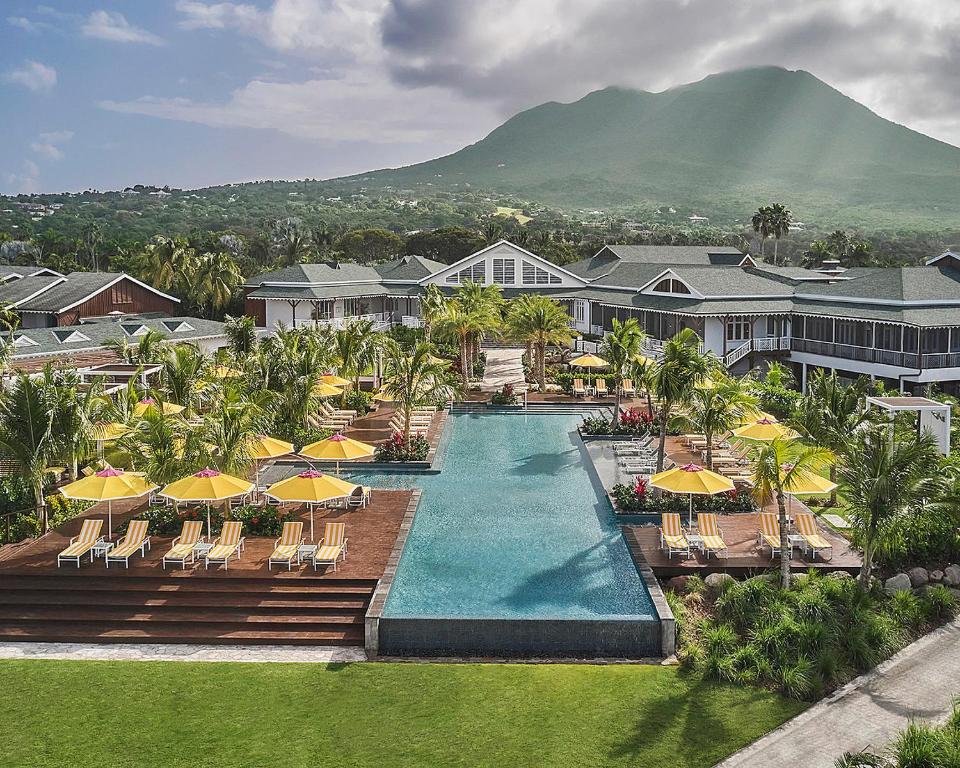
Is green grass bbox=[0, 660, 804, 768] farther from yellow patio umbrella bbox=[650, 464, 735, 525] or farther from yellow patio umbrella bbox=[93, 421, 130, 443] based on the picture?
yellow patio umbrella bbox=[93, 421, 130, 443]

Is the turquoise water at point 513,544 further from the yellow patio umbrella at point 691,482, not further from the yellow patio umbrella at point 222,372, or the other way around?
the yellow patio umbrella at point 222,372

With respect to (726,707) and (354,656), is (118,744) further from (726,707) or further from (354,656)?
(726,707)

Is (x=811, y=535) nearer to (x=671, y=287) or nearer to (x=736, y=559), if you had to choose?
(x=736, y=559)

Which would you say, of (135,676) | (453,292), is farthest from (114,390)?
(453,292)

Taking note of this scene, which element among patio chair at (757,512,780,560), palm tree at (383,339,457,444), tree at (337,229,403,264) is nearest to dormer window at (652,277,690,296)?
palm tree at (383,339,457,444)

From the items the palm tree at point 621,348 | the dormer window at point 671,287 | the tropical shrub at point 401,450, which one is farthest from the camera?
the dormer window at point 671,287

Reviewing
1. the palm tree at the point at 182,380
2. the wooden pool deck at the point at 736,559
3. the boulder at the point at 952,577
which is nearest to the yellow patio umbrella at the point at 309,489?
the wooden pool deck at the point at 736,559
